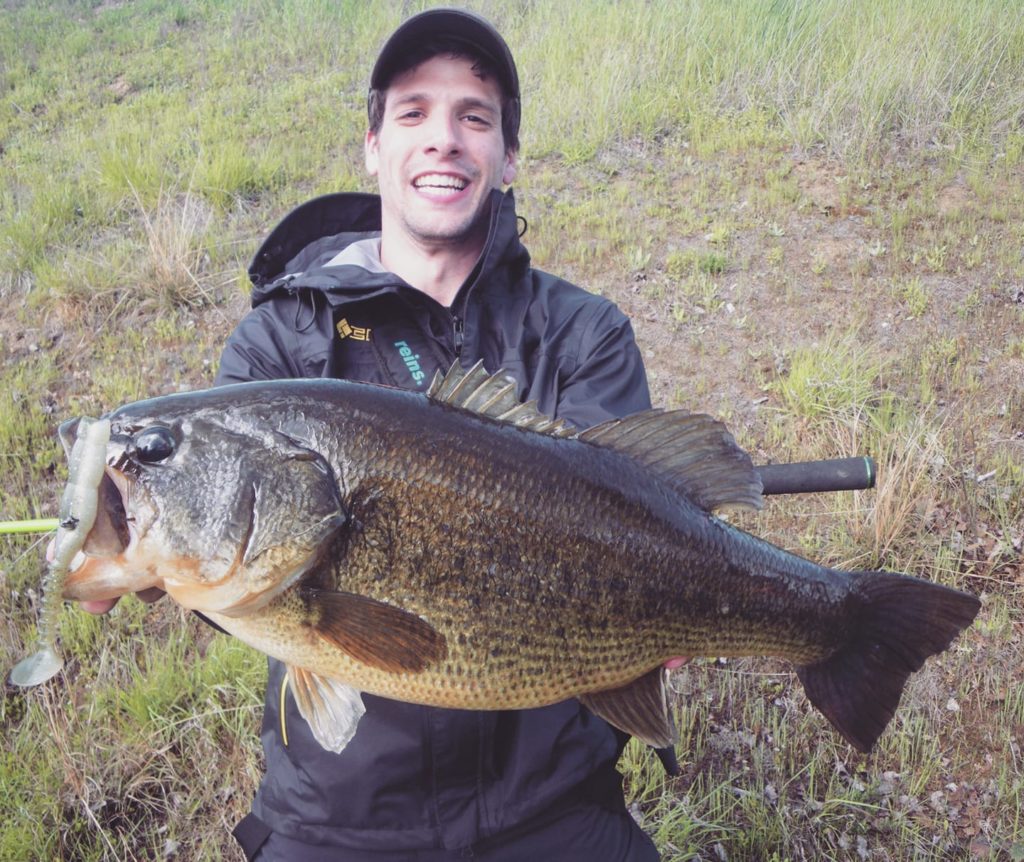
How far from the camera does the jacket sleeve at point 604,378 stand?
2631 mm

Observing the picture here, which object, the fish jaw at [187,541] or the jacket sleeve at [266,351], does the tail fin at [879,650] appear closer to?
the fish jaw at [187,541]

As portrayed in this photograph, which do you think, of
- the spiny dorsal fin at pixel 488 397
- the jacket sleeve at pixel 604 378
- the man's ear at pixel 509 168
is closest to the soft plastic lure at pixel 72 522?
the spiny dorsal fin at pixel 488 397

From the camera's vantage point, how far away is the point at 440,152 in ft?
9.54

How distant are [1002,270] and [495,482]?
643 cm

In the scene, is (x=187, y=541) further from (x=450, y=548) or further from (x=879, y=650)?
(x=879, y=650)

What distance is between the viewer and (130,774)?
125 inches

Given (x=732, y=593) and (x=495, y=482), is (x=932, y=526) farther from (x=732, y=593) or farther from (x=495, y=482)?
(x=495, y=482)

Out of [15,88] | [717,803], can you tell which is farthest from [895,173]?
[15,88]

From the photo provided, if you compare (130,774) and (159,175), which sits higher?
(159,175)

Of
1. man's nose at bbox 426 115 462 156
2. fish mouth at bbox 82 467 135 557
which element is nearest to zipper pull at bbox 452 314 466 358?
man's nose at bbox 426 115 462 156

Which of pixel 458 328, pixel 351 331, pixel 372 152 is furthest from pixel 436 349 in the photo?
pixel 372 152

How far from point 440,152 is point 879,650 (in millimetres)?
2178

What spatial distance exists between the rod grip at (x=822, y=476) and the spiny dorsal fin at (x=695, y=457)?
0.47 metres

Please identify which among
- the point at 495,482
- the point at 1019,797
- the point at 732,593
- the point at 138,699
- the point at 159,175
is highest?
the point at 495,482
